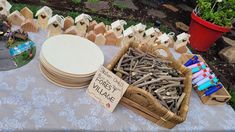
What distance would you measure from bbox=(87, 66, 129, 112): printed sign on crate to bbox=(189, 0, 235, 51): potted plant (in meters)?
2.24

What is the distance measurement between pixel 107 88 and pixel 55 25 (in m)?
0.58

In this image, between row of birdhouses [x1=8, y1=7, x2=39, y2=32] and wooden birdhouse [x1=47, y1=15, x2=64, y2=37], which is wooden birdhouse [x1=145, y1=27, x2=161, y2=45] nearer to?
wooden birdhouse [x1=47, y1=15, x2=64, y2=37]

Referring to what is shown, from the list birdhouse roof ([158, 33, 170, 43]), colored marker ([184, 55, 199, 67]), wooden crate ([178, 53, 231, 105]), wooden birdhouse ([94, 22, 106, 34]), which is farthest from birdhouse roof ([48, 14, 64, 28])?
wooden crate ([178, 53, 231, 105])

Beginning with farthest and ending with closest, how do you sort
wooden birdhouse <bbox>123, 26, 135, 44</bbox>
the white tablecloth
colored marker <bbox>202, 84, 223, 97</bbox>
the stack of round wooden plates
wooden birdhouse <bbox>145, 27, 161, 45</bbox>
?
wooden birdhouse <bbox>145, 27, 161, 45</bbox> < wooden birdhouse <bbox>123, 26, 135, 44</bbox> < colored marker <bbox>202, 84, 223, 97</bbox> < the stack of round wooden plates < the white tablecloth

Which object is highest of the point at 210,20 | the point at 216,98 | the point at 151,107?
the point at 151,107

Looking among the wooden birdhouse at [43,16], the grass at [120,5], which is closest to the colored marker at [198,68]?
the wooden birdhouse at [43,16]

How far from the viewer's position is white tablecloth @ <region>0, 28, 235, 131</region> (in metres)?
1.18

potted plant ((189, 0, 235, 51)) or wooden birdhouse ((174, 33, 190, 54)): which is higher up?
wooden birdhouse ((174, 33, 190, 54))

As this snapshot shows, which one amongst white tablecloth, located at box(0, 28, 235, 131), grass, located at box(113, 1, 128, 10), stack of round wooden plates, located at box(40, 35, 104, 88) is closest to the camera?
white tablecloth, located at box(0, 28, 235, 131)

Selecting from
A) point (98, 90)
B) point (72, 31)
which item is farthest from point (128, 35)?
point (98, 90)

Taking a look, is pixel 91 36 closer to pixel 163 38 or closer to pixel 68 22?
pixel 68 22

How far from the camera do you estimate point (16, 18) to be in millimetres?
1627

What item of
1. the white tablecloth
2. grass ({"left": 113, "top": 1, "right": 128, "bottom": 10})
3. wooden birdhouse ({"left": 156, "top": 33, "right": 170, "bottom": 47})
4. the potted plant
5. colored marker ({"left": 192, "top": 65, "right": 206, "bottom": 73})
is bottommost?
grass ({"left": 113, "top": 1, "right": 128, "bottom": 10})

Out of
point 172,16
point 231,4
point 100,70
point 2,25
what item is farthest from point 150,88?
point 172,16
